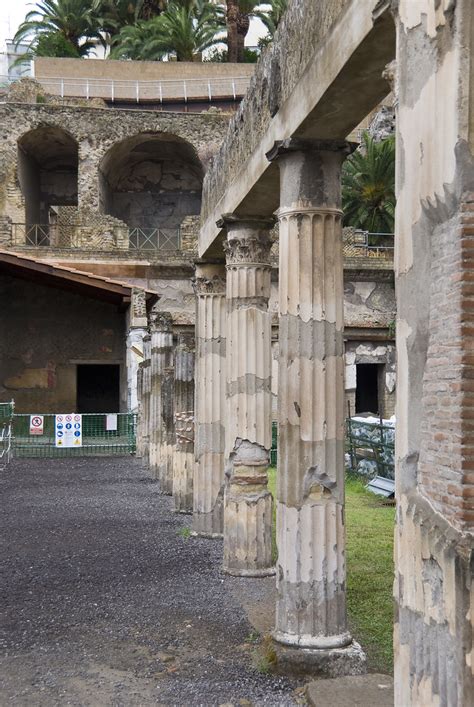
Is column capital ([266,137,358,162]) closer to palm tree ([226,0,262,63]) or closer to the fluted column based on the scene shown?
the fluted column

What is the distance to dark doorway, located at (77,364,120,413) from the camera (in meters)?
26.7

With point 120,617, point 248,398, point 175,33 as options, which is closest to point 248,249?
point 248,398

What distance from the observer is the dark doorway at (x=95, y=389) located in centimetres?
2669

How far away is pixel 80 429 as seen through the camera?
19.5m

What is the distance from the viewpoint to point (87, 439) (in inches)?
784

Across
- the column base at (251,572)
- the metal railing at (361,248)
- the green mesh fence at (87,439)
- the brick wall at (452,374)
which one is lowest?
the column base at (251,572)

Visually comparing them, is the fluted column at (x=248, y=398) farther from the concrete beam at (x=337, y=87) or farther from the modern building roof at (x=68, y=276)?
the modern building roof at (x=68, y=276)

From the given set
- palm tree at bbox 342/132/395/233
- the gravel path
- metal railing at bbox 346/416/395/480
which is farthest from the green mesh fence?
palm tree at bbox 342/132/395/233

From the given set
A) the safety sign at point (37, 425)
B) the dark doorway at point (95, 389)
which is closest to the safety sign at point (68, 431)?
the safety sign at point (37, 425)

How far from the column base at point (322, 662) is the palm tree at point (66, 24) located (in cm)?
3745

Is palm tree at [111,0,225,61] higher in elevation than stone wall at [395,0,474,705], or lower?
higher

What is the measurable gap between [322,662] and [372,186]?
2716 cm

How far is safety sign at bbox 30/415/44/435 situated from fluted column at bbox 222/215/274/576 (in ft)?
42.6

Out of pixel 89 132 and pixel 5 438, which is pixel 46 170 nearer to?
pixel 89 132
